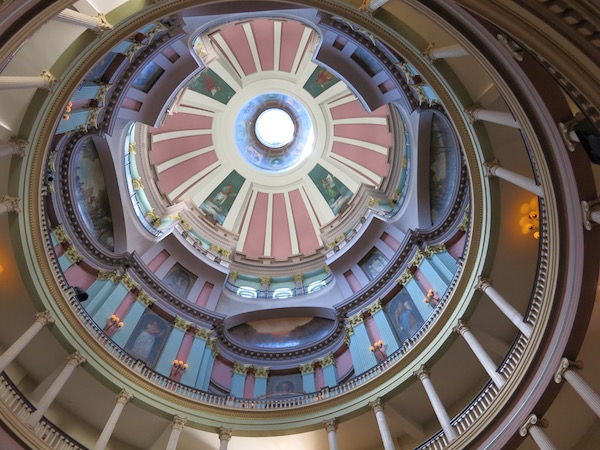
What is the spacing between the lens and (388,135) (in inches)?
1278

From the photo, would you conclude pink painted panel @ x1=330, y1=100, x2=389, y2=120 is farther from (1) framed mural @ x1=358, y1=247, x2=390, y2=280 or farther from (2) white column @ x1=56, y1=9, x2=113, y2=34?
(2) white column @ x1=56, y1=9, x2=113, y2=34

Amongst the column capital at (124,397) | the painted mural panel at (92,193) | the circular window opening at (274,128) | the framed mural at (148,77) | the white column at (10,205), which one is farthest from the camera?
the circular window opening at (274,128)

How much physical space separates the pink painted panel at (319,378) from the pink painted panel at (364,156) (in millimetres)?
14507

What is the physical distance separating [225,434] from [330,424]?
432 centimetres

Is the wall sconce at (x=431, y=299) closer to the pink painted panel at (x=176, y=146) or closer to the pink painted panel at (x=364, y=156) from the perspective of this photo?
the pink painted panel at (x=364, y=156)

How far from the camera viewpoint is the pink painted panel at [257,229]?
35.8 m

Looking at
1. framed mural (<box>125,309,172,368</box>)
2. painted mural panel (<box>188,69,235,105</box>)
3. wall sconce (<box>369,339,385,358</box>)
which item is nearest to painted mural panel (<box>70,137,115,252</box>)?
framed mural (<box>125,309,172,368</box>)

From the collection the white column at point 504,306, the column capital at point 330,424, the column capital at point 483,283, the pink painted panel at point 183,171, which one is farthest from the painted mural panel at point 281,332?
the pink painted panel at point 183,171

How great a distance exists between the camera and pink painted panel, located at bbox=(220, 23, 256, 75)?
3322 centimetres

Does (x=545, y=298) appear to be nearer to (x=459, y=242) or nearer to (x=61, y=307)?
(x=459, y=242)

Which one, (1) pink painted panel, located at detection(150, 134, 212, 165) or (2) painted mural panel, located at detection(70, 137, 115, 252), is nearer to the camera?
(2) painted mural panel, located at detection(70, 137, 115, 252)

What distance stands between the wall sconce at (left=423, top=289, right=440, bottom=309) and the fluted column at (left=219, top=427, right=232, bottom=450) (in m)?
10.6

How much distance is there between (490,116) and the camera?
14750 mm

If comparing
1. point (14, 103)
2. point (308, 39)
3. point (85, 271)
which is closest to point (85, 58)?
point (14, 103)
